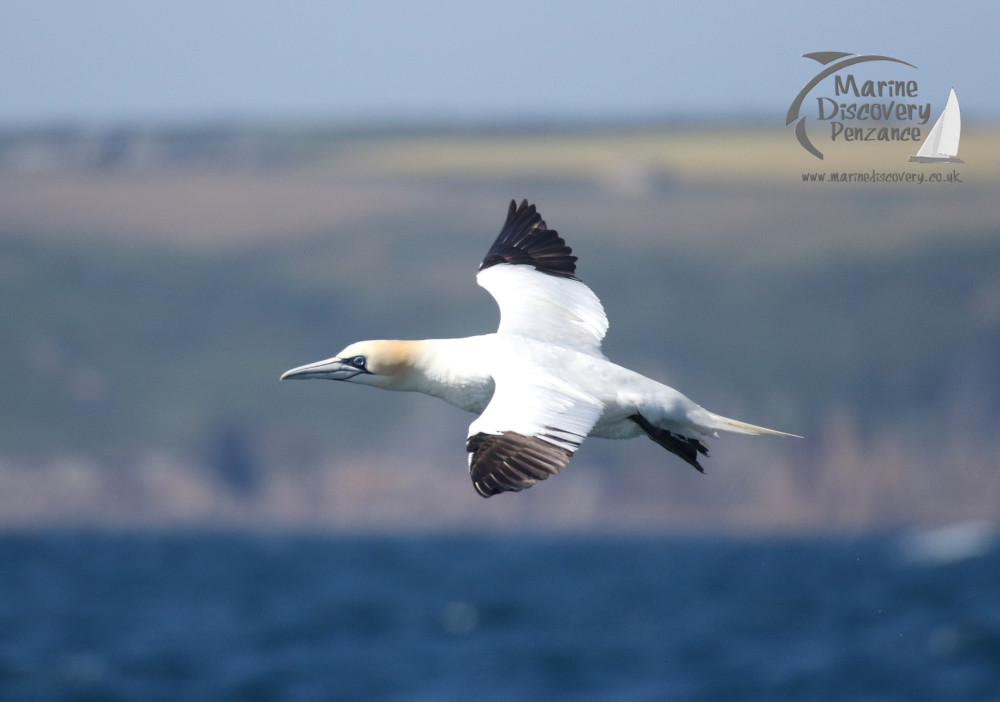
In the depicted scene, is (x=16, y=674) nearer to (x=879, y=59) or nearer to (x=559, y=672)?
(x=559, y=672)

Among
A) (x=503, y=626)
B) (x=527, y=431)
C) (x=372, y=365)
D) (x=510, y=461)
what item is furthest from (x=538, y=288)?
(x=503, y=626)

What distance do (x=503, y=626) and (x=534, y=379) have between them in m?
100

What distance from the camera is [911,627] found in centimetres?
9850

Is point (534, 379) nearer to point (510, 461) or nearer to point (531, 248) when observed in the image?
point (510, 461)

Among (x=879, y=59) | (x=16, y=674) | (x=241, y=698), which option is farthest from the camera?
(x=16, y=674)

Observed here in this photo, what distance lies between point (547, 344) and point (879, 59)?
13749 mm

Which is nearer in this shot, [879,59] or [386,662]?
[879,59]

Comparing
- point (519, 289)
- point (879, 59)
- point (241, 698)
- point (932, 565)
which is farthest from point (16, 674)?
point (932, 565)

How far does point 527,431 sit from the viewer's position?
406 inches

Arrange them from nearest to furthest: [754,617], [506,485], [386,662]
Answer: [506,485]
[386,662]
[754,617]

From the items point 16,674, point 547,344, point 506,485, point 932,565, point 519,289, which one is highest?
point 932,565

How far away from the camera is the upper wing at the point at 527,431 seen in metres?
9.97

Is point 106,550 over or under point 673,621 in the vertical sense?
over

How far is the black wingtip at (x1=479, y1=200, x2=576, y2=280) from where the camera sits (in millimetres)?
14106
